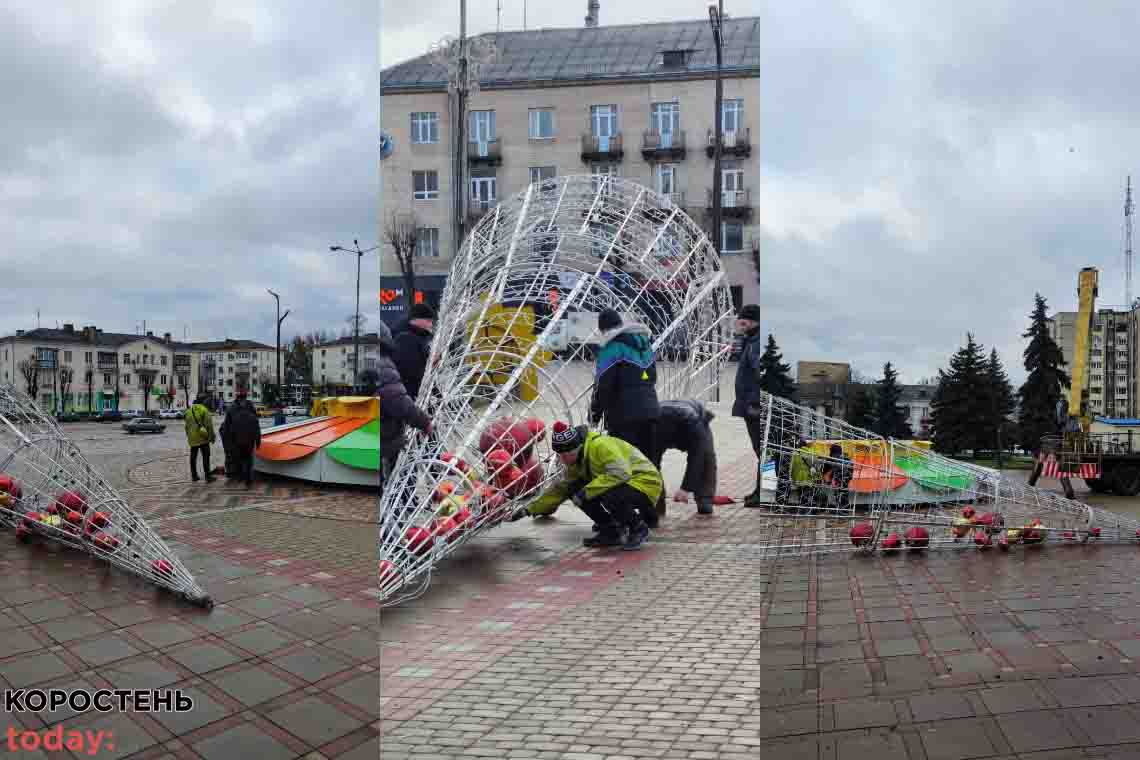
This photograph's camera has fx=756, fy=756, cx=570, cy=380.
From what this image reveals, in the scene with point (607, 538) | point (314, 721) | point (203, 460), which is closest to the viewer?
point (314, 721)

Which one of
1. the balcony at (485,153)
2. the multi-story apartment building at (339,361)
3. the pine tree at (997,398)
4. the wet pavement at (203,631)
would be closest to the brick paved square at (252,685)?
the wet pavement at (203,631)

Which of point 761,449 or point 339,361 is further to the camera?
point 339,361

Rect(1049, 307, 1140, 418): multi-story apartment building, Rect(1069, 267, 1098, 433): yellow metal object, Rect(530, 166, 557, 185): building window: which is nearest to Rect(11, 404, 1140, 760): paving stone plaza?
Rect(530, 166, 557, 185): building window

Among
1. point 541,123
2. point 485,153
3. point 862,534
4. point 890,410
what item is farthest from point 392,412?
point 862,534

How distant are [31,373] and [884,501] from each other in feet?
11.0

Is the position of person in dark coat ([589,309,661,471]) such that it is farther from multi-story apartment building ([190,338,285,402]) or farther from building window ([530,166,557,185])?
multi-story apartment building ([190,338,285,402])

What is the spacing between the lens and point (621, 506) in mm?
1878

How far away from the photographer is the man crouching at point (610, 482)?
187 centimetres

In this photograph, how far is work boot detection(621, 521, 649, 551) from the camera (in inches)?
76.9

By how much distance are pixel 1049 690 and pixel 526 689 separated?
142cm

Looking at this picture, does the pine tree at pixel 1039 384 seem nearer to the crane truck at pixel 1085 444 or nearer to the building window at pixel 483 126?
the crane truck at pixel 1085 444

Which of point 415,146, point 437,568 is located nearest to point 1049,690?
point 437,568

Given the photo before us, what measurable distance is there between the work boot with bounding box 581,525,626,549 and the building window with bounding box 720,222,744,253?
2.51 ft

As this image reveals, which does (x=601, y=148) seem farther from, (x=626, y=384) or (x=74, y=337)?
(x=74, y=337)
